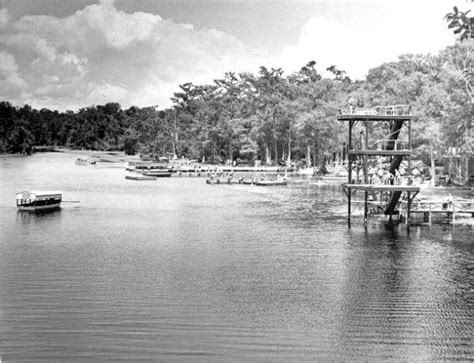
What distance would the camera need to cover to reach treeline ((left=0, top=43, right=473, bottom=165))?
57688mm

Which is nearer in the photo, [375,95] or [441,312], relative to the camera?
[441,312]

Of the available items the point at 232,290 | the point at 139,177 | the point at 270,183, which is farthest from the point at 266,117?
the point at 232,290

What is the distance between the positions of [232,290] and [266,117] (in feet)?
257

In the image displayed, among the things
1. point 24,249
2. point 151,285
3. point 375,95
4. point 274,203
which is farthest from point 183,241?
point 375,95

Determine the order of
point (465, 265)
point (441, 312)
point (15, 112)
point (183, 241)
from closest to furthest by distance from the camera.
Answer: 1. point (441, 312)
2. point (465, 265)
3. point (183, 241)
4. point (15, 112)

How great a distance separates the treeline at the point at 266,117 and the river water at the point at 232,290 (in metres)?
13.0

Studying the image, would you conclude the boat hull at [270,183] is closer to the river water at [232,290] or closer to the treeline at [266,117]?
the treeline at [266,117]

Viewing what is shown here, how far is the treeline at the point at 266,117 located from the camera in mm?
57688

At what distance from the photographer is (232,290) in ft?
64.5

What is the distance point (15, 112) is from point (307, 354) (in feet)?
484

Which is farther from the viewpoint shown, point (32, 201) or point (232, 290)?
point (32, 201)

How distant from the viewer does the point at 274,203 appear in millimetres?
49250

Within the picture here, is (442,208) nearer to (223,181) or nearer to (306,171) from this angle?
(223,181)

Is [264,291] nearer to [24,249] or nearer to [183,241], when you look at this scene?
[183,241]
